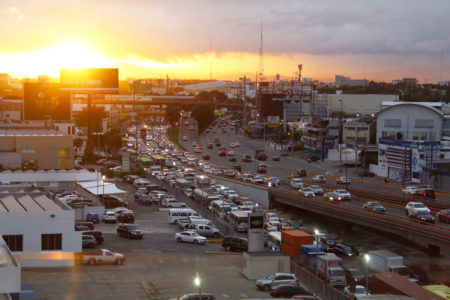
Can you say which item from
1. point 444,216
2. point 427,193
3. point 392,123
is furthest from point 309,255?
point 392,123

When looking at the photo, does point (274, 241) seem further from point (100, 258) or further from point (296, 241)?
point (100, 258)

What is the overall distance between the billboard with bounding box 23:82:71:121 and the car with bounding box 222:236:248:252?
113 ft

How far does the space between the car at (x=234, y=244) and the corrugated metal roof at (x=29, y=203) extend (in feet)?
14.3

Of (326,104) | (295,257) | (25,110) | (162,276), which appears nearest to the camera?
(162,276)

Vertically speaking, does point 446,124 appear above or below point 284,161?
above

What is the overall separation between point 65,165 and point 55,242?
50.3 feet

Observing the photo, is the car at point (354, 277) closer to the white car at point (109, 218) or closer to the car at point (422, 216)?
the car at point (422, 216)

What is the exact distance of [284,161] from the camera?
3753 centimetres

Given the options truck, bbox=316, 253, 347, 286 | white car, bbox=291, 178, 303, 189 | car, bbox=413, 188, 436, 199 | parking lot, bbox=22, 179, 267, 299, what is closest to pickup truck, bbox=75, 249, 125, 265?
parking lot, bbox=22, 179, 267, 299

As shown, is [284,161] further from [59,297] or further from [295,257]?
[59,297]

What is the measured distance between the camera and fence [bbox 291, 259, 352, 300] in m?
10.2

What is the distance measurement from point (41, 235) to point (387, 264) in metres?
6.59

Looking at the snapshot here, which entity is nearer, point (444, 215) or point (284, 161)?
point (444, 215)

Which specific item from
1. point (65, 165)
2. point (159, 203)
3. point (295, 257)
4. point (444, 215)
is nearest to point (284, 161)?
point (65, 165)
